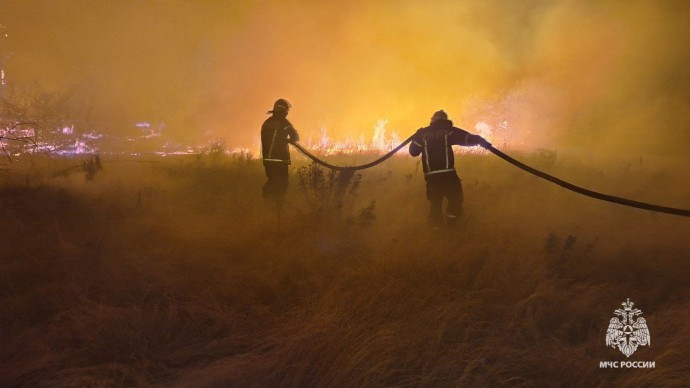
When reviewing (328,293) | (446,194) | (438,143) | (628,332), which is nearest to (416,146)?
(438,143)

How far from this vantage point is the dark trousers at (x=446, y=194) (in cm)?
469

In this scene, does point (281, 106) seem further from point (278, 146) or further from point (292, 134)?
point (278, 146)

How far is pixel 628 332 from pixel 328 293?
6.44 ft

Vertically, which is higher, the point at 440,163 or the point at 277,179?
the point at 440,163

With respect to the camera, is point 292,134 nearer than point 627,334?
No

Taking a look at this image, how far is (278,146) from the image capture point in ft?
17.5

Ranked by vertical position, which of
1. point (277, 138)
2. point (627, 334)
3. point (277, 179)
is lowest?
point (627, 334)

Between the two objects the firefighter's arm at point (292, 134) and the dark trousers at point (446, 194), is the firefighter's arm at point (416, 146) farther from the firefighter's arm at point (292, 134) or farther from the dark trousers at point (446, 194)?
the firefighter's arm at point (292, 134)

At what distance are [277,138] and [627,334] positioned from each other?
13.6ft

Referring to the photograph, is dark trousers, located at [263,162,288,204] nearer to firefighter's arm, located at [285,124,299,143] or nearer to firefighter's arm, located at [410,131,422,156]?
firefighter's arm, located at [285,124,299,143]

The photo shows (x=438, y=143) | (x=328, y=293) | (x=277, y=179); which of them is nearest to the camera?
(x=328, y=293)

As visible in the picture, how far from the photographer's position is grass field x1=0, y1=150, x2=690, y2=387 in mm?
2203

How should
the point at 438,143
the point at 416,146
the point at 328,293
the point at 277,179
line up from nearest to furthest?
1. the point at 328,293
2. the point at 438,143
3. the point at 416,146
4. the point at 277,179

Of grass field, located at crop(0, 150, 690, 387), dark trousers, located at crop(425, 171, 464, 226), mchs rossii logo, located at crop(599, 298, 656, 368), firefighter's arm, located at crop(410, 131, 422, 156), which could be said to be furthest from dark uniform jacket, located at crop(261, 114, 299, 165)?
mchs rossii logo, located at crop(599, 298, 656, 368)
